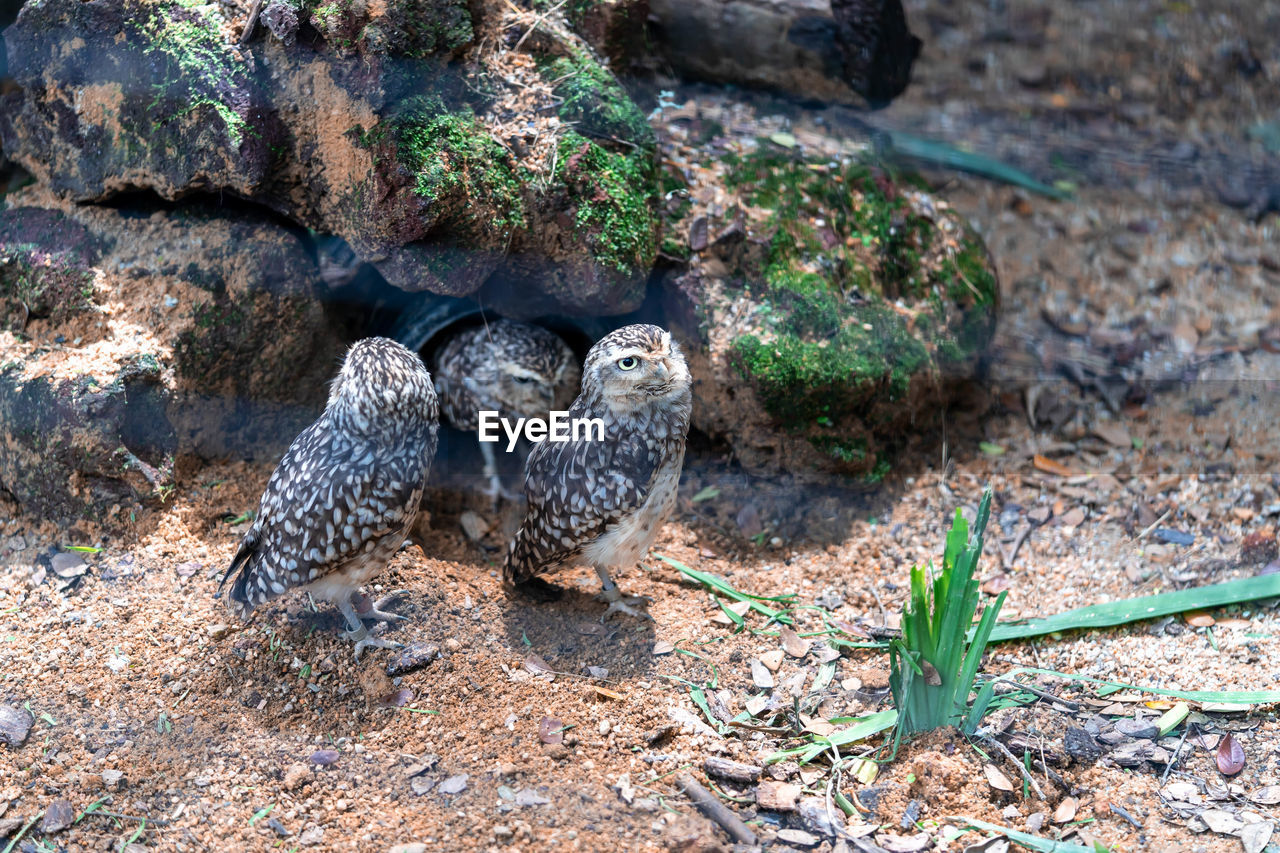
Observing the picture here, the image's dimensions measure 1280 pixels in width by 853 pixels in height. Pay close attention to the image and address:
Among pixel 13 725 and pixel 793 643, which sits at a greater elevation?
pixel 793 643

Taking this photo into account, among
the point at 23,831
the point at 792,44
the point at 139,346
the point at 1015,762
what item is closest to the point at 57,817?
the point at 23,831

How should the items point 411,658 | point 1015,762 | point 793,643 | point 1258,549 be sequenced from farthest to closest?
point 1258,549 → point 793,643 → point 411,658 → point 1015,762

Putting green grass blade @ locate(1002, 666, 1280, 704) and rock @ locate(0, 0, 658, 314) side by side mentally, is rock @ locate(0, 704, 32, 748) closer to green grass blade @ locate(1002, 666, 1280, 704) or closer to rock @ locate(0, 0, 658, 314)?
rock @ locate(0, 0, 658, 314)

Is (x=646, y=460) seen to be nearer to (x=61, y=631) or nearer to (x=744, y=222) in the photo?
(x=744, y=222)

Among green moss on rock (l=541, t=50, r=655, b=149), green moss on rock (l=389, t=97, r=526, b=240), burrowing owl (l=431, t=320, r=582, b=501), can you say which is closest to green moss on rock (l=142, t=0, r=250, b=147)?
green moss on rock (l=389, t=97, r=526, b=240)

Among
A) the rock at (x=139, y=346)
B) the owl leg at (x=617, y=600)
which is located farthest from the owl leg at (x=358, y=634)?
the rock at (x=139, y=346)

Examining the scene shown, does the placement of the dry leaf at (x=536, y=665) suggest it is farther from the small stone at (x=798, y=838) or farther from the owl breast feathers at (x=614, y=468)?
the small stone at (x=798, y=838)

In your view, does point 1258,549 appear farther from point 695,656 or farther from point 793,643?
point 695,656
